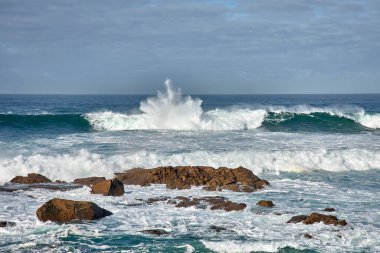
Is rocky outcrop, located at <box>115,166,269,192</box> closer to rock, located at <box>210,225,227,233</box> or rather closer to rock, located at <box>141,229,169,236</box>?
rock, located at <box>210,225,227,233</box>

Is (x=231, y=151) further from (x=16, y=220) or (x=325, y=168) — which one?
(x=16, y=220)

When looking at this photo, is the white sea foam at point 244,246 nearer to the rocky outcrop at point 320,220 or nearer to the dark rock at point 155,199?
the rocky outcrop at point 320,220

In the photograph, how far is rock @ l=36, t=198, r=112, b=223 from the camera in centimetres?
1113

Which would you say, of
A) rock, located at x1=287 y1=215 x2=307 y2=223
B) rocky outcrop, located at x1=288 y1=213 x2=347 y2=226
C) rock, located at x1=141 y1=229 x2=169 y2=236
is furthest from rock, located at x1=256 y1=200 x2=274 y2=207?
rock, located at x1=141 y1=229 x2=169 y2=236

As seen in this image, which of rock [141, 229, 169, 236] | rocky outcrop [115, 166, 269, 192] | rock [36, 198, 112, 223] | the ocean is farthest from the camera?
rocky outcrop [115, 166, 269, 192]

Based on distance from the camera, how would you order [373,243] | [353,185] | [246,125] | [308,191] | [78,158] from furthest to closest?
[246,125]
[78,158]
[353,185]
[308,191]
[373,243]

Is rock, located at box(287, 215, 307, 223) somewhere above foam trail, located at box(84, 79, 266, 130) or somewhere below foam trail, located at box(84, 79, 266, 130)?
below

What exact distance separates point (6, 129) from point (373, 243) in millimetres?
25112

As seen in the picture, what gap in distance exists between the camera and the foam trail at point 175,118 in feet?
109

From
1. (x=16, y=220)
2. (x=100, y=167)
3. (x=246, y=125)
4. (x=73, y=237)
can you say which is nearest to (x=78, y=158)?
(x=100, y=167)

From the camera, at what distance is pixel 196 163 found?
65.5 ft

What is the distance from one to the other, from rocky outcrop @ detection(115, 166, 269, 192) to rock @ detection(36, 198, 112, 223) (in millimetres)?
4187

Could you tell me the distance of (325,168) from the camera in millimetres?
19734

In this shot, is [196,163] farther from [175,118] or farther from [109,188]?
[175,118]
